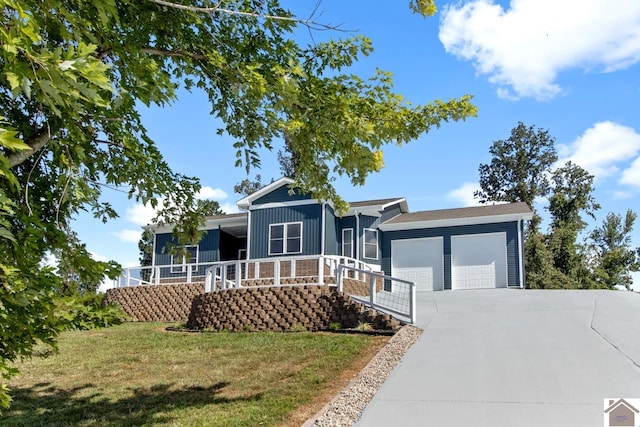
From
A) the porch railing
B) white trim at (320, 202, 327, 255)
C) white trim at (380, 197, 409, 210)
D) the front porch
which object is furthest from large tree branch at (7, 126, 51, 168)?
white trim at (380, 197, 409, 210)

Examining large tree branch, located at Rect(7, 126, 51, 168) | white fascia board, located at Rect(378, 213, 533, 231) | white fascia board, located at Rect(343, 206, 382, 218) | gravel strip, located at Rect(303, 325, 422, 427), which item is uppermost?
white fascia board, located at Rect(343, 206, 382, 218)

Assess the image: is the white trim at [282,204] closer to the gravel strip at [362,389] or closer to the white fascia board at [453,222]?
the white fascia board at [453,222]

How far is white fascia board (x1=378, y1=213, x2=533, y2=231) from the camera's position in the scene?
19.8 meters

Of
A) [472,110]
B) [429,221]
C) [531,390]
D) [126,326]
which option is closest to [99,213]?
[472,110]

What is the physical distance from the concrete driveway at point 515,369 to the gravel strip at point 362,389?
153 mm

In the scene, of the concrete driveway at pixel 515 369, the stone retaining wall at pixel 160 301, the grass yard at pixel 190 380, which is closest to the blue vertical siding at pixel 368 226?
the stone retaining wall at pixel 160 301

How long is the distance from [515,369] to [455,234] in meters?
13.0

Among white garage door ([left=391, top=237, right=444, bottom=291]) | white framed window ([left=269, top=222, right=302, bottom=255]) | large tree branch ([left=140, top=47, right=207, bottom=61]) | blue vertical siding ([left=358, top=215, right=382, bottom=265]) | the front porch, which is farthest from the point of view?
blue vertical siding ([left=358, top=215, right=382, bottom=265])

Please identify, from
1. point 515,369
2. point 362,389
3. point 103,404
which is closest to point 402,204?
point 515,369

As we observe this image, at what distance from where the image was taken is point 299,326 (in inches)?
508

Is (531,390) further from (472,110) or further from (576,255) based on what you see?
(576,255)

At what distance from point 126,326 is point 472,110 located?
13960mm

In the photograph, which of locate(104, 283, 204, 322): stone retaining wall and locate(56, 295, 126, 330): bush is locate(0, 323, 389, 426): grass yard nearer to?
locate(56, 295, 126, 330): bush

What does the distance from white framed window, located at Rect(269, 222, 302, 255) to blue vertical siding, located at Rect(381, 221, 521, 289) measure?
3748mm
